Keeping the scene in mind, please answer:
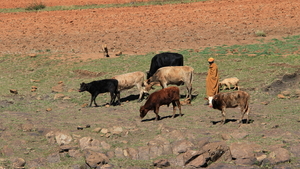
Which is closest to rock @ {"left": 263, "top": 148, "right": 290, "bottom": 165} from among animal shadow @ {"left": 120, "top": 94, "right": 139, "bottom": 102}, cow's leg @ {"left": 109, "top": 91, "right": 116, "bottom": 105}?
cow's leg @ {"left": 109, "top": 91, "right": 116, "bottom": 105}

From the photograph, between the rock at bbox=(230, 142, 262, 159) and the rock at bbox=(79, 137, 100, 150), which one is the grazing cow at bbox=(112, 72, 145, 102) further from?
the rock at bbox=(230, 142, 262, 159)

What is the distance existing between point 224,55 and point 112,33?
36.8ft

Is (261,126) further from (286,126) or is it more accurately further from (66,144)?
(66,144)

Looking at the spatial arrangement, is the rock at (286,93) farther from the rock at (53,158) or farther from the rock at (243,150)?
the rock at (53,158)

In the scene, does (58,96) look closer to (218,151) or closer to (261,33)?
(218,151)

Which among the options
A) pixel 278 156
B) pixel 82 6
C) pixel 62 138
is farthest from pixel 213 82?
pixel 82 6

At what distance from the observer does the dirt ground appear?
30.2 meters

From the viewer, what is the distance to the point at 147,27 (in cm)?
3481

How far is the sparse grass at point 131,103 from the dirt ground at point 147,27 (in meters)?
2.92

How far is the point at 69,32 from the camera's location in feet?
114

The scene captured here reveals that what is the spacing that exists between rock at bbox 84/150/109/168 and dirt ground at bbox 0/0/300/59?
643 inches

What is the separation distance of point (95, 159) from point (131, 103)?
7.38 metres

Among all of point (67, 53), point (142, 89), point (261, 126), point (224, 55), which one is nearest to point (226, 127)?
point (261, 126)

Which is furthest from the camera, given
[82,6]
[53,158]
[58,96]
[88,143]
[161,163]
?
[82,6]
